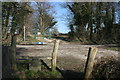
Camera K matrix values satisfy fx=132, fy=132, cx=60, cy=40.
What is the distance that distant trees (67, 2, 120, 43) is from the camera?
59.4ft

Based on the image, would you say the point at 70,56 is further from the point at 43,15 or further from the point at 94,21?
the point at 43,15

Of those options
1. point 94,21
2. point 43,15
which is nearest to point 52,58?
point 94,21

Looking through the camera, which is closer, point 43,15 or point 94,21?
point 94,21

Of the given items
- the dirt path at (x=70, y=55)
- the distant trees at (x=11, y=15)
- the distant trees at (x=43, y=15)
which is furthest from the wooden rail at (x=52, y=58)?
the distant trees at (x=43, y=15)

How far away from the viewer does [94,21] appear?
20219 millimetres

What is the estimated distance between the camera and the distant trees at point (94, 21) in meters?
18.1

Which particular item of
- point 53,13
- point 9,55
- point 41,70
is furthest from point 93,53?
point 53,13

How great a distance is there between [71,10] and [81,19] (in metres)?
2.60

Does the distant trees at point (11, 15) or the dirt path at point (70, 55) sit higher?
the distant trees at point (11, 15)

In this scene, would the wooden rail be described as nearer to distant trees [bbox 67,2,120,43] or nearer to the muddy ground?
the muddy ground

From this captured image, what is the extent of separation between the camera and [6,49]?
425 centimetres

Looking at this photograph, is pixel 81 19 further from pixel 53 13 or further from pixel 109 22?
pixel 53 13

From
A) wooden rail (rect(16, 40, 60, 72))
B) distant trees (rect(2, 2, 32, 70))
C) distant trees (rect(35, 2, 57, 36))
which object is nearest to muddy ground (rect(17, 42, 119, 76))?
wooden rail (rect(16, 40, 60, 72))

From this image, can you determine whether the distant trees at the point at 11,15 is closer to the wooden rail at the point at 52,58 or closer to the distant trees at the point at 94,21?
the distant trees at the point at 94,21
